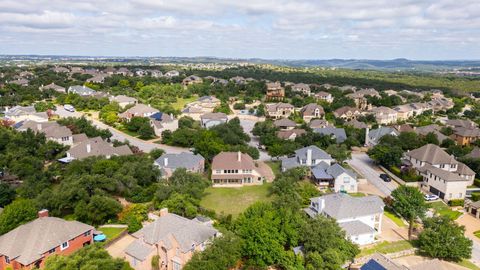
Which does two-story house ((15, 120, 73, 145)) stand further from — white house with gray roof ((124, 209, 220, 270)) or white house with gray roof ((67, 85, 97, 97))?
white house with gray roof ((67, 85, 97, 97))

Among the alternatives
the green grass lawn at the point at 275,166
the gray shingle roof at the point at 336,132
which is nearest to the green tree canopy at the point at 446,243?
the green grass lawn at the point at 275,166

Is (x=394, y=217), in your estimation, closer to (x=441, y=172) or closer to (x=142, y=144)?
(x=441, y=172)

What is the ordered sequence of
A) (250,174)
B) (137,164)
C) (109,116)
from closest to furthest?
(137,164) → (250,174) → (109,116)

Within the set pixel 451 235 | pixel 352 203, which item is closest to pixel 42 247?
pixel 352 203

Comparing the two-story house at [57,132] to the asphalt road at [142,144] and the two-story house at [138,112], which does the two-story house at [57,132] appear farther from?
the two-story house at [138,112]

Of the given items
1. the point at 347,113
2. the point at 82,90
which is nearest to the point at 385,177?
the point at 347,113

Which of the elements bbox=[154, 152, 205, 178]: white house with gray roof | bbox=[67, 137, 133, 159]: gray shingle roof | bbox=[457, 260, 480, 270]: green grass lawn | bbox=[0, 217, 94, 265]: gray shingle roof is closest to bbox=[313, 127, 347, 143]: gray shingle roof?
bbox=[154, 152, 205, 178]: white house with gray roof

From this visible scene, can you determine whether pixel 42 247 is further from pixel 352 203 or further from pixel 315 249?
pixel 352 203
